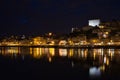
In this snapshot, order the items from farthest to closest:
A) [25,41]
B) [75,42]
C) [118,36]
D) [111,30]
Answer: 1. [25,41]
2. [111,30]
3. [75,42]
4. [118,36]

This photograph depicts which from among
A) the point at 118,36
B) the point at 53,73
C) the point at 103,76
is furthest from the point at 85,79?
the point at 118,36

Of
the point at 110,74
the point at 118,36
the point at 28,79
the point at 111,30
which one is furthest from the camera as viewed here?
the point at 111,30

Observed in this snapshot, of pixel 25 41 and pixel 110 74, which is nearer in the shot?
pixel 110 74

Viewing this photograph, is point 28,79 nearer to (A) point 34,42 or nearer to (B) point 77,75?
(B) point 77,75

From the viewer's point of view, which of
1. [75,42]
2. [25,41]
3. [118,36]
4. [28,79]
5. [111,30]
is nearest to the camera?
[28,79]

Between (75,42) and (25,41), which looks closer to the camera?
(75,42)

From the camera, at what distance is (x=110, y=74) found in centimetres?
1878

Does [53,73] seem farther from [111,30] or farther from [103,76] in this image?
[111,30]

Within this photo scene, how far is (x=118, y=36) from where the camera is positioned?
257 ft

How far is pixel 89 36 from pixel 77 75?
67.1 meters

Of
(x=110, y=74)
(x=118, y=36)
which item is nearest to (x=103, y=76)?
(x=110, y=74)

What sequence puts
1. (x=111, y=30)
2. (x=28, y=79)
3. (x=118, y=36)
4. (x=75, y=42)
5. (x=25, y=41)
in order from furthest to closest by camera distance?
1. (x=25, y=41)
2. (x=111, y=30)
3. (x=75, y=42)
4. (x=118, y=36)
5. (x=28, y=79)

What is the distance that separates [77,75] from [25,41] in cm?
8503

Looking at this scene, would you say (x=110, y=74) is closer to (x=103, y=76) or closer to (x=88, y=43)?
(x=103, y=76)
